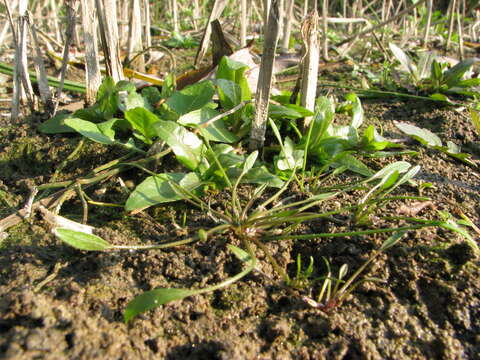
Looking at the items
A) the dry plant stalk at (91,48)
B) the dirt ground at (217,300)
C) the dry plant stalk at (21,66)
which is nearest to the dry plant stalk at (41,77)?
the dry plant stalk at (21,66)

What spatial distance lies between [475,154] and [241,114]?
3.15 feet

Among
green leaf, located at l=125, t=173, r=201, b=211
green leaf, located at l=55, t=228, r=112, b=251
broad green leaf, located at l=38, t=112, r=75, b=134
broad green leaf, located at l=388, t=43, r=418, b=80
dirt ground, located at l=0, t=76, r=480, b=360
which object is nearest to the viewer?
dirt ground, located at l=0, t=76, r=480, b=360

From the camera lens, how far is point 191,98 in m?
1.41

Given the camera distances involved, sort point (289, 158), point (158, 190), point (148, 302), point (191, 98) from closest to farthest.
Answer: point (148, 302) → point (158, 190) → point (289, 158) → point (191, 98)

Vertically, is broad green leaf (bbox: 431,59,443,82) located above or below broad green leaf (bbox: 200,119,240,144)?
above

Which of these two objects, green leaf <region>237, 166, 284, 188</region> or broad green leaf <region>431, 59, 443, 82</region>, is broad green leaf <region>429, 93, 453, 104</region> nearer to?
broad green leaf <region>431, 59, 443, 82</region>

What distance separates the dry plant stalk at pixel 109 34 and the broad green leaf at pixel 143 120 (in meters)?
0.35

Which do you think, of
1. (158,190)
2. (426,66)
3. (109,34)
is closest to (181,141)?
(158,190)

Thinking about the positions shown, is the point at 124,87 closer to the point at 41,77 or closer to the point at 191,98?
the point at 191,98

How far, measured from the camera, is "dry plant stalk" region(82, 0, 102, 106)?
1470mm

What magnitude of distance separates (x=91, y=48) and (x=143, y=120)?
0.41m

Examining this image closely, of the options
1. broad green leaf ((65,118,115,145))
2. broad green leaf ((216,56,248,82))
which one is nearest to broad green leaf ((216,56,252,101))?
broad green leaf ((216,56,248,82))

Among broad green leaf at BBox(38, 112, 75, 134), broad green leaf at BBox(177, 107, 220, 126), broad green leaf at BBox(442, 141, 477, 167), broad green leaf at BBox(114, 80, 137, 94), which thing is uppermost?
broad green leaf at BBox(114, 80, 137, 94)

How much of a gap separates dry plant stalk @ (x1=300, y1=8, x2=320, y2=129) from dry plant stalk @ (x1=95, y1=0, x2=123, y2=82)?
0.70m
